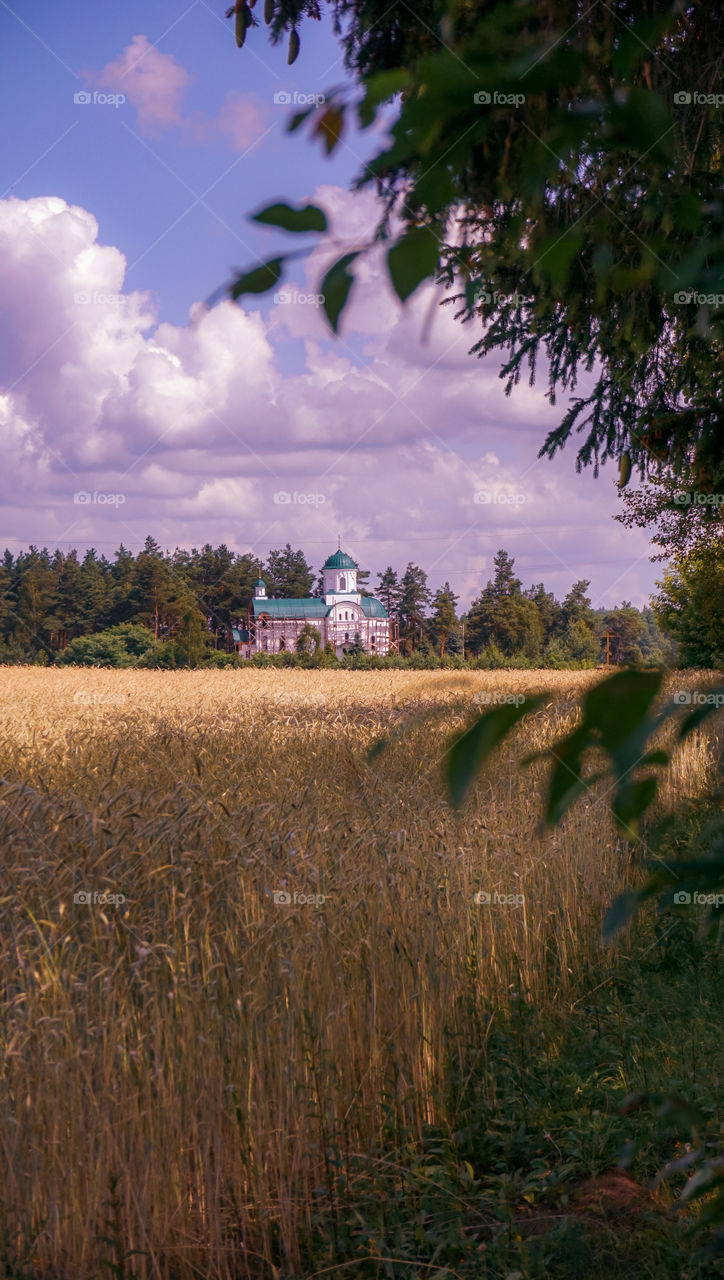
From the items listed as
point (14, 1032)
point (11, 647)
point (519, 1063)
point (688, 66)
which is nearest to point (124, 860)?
point (14, 1032)

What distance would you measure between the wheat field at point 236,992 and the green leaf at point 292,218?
1.70 ft

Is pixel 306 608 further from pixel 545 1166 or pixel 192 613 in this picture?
pixel 545 1166

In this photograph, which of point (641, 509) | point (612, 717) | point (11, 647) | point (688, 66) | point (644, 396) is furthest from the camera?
point (11, 647)

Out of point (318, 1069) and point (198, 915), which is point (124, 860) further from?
point (318, 1069)

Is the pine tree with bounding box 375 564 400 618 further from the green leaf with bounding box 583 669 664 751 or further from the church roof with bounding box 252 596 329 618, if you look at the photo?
the green leaf with bounding box 583 669 664 751

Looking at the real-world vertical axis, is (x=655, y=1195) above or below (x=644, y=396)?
below

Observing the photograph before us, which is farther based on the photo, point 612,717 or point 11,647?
point 11,647

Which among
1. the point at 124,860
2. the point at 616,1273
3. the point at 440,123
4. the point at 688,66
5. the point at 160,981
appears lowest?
the point at 616,1273

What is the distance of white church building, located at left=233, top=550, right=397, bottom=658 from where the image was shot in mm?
86000

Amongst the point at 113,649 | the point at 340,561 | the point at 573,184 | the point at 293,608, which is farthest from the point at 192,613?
the point at 573,184

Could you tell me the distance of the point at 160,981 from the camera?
11.8 feet

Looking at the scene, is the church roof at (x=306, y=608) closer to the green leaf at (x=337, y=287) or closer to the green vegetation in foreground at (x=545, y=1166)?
the green vegetation in foreground at (x=545, y=1166)

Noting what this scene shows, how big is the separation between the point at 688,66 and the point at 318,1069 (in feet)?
20.1

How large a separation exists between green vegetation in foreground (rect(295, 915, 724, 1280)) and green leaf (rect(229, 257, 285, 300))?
235cm
